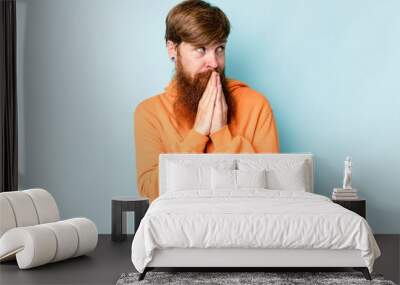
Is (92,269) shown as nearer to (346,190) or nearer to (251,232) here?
(251,232)

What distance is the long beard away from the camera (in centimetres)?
759

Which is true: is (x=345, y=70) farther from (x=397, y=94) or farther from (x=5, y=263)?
(x=5, y=263)

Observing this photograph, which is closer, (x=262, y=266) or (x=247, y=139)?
(x=262, y=266)

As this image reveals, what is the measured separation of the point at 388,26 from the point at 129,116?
3039mm

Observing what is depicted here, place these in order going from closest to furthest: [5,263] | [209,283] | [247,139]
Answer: [209,283] < [5,263] < [247,139]

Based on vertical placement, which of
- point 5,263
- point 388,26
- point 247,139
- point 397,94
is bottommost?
point 5,263

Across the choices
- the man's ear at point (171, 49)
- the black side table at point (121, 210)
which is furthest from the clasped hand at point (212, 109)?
the black side table at point (121, 210)

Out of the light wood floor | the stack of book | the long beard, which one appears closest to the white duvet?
the light wood floor

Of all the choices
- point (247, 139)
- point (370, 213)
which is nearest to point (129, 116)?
point (247, 139)

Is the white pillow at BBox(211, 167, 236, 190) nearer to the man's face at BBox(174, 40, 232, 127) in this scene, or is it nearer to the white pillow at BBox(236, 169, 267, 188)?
the white pillow at BBox(236, 169, 267, 188)

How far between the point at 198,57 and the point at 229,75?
1.37 ft

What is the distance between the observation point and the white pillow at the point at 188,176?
6.94 meters

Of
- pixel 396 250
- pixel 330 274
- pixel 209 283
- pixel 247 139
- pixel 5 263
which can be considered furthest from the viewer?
pixel 247 139

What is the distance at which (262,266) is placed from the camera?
5.30m
